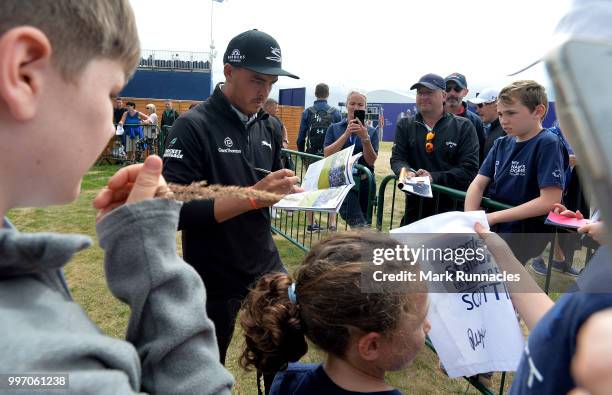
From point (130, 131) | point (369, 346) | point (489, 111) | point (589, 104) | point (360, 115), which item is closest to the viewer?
point (589, 104)

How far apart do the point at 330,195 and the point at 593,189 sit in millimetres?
2051

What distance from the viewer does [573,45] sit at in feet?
1.15

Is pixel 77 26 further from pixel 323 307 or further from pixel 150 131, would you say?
pixel 150 131

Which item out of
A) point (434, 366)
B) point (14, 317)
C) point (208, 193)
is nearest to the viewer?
point (14, 317)

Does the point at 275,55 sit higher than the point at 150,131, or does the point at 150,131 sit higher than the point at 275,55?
the point at 275,55

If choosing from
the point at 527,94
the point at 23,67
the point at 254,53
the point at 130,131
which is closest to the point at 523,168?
the point at 527,94

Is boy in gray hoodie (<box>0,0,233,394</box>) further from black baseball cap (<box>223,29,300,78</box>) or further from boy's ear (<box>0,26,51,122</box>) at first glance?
black baseball cap (<box>223,29,300,78</box>)

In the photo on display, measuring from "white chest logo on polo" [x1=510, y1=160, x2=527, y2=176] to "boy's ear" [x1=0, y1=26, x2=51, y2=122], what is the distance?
329 cm

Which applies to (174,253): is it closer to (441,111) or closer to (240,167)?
(240,167)

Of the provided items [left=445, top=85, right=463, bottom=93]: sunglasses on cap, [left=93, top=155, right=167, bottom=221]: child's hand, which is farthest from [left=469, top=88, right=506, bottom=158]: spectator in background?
[left=93, top=155, right=167, bottom=221]: child's hand

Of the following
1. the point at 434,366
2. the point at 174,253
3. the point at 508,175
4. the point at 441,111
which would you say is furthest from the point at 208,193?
the point at 441,111

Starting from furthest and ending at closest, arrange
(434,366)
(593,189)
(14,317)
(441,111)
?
(441,111)
(434,366)
(14,317)
(593,189)

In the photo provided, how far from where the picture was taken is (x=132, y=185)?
966 millimetres

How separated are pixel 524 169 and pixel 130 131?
13.4m
